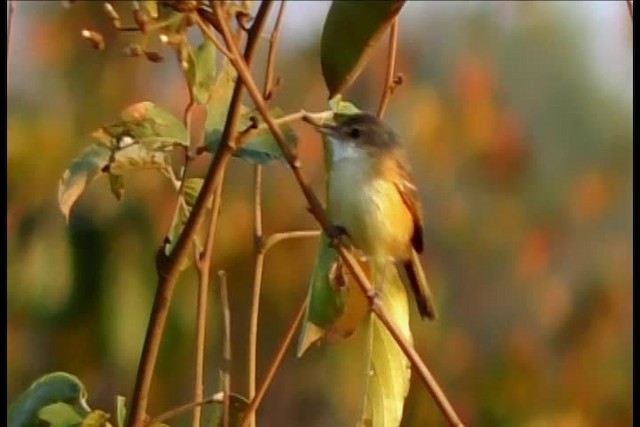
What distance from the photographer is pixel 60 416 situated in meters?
0.52

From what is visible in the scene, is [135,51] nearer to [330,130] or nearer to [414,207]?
[330,130]

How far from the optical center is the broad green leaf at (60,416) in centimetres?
52

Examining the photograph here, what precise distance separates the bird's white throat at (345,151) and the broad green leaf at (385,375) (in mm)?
252

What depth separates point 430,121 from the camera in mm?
1684

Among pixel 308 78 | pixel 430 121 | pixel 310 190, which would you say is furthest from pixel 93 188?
pixel 310 190

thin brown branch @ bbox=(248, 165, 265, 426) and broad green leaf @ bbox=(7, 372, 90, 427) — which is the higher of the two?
thin brown branch @ bbox=(248, 165, 265, 426)

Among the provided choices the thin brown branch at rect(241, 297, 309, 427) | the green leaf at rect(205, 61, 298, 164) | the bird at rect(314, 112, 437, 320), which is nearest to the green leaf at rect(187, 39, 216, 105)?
the green leaf at rect(205, 61, 298, 164)

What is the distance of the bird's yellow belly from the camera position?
828 mm

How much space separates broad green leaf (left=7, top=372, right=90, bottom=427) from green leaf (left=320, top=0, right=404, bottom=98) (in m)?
0.20

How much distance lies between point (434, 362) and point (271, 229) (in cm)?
39

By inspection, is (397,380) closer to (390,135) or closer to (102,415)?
(102,415)

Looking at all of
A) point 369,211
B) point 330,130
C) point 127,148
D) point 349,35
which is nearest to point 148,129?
point 127,148

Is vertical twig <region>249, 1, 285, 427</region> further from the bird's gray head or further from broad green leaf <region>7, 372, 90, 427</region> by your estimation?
the bird's gray head

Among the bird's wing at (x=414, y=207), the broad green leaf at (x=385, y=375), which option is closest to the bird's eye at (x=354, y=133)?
the bird's wing at (x=414, y=207)
